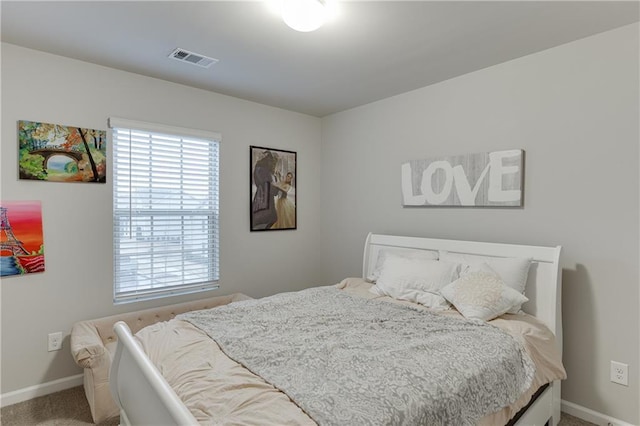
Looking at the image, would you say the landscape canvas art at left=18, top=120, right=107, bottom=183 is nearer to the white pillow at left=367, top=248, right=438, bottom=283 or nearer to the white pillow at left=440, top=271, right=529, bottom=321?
the white pillow at left=367, top=248, right=438, bottom=283

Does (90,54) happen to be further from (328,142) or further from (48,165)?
(328,142)

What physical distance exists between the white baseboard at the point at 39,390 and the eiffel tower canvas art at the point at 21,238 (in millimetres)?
832

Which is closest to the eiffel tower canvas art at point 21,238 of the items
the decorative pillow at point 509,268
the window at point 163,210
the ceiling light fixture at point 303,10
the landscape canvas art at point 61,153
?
the landscape canvas art at point 61,153

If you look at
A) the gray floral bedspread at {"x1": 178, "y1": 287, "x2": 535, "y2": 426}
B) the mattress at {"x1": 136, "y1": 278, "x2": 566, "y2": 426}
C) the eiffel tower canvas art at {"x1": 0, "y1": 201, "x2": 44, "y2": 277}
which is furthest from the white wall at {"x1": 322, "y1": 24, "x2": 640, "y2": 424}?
the eiffel tower canvas art at {"x1": 0, "y1": 201, "x2": 44, "y2": 277}

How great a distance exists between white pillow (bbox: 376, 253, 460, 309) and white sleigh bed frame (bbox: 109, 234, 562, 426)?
30 cm

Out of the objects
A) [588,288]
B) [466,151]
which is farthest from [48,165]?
[588,288]

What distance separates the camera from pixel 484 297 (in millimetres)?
2143

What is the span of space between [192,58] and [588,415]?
3686 millimetres

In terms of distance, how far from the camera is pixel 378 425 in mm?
1147

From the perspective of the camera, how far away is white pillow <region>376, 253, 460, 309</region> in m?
2.50

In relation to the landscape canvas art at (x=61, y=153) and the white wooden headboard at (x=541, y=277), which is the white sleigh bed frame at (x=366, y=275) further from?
the landscape canvas art at (x=61, y=153)

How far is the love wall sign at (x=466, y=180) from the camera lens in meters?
2.61

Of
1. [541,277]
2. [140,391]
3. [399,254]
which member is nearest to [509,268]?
[541,277]

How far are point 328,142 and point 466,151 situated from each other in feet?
5.68
